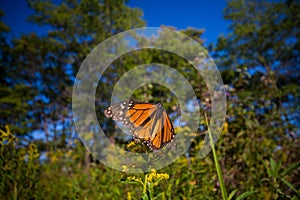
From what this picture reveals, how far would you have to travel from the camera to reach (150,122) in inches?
57.6

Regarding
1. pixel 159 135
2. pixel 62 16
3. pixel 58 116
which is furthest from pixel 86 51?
pixel 159 135

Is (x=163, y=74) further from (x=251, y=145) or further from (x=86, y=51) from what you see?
(x=251, y=145)

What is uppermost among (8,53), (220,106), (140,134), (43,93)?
(8,53)

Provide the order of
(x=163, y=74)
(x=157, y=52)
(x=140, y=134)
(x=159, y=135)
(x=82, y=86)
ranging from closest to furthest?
1. (x=140, y=134)
2. (x=159, y=135)
3. (x=163, y=74)
4. (x=82, y=86)
5. (x=157, y=52)

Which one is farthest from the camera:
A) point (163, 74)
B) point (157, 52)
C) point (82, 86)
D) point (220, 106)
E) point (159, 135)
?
point (157, 52)

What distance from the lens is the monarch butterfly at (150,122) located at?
1414 mm

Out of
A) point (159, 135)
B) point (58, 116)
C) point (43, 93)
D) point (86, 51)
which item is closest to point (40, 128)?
point (58, 116)

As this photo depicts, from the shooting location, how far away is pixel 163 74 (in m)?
15.7

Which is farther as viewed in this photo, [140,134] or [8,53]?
[8,53]

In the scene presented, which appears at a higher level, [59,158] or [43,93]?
[43,93]

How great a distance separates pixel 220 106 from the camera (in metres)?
3.79

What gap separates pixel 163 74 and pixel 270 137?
39.7 feet

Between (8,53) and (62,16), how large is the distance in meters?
5.24

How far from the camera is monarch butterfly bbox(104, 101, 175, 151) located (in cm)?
141
